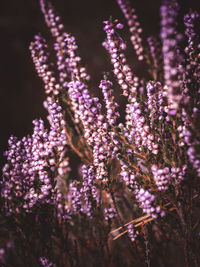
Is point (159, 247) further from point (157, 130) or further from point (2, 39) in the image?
point (2, 39)

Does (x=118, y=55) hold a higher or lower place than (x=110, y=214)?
higher

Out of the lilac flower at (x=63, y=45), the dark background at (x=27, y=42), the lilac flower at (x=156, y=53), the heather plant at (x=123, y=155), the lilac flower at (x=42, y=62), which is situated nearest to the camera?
the heather plant at (x=123, y=155)

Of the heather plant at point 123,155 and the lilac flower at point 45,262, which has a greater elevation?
the heather plant at point 123,155

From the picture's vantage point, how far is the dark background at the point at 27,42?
130 inches

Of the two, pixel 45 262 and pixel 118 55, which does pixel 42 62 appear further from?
pixel 45 262

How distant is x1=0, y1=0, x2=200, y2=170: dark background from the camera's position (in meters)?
3.29

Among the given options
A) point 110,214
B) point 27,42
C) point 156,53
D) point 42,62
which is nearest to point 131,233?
point 110,214

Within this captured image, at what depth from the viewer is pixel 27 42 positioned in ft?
11.3

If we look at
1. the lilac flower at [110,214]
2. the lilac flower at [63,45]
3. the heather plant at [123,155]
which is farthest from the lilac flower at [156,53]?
the lilac flower at [110,214]

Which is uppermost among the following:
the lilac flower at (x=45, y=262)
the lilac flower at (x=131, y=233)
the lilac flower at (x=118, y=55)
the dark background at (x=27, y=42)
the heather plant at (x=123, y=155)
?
the dark background at (x=27, y=42)

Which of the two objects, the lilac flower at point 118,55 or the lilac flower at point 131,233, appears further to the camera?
the lilac flower at point 131,233

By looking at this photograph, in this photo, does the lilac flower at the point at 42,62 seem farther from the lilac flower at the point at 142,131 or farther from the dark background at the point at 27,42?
the dark background at the point at 27,42

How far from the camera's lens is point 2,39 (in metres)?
3.34

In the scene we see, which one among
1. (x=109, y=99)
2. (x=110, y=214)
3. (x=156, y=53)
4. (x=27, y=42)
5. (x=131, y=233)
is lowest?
(x=131, y=233)
